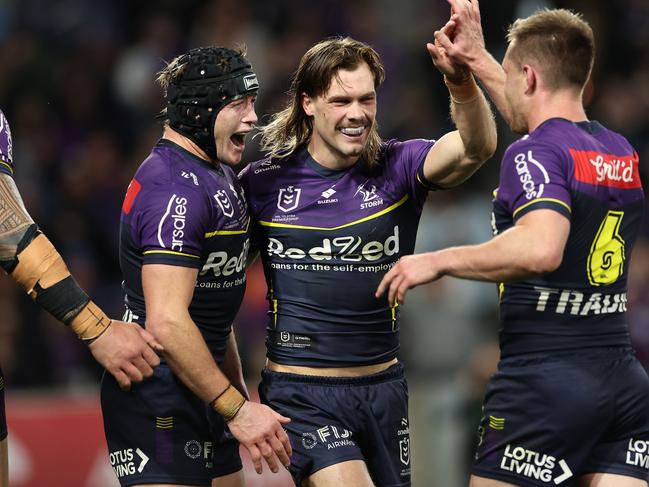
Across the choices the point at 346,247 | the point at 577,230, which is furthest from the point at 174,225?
the point at 577,230

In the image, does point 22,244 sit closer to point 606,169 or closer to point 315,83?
point 315,83

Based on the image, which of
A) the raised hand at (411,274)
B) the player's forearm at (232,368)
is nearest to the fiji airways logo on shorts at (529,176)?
the raised hand at (411,274)

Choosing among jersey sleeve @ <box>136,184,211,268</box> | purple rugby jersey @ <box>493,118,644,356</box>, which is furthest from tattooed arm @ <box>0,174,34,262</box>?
purple rugby jersey @ <box>493,118,644,356</box>

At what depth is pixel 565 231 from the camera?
493cm

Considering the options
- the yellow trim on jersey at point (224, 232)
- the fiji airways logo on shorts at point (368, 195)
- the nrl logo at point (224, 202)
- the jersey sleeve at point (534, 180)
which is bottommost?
the yellow trim on jersey at point (224, 232)

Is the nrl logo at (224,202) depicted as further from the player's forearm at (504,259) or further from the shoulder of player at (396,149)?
the player's forearm at (504,259)

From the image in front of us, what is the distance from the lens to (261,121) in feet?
41.4

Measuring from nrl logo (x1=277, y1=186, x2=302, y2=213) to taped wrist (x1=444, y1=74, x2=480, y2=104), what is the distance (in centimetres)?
96

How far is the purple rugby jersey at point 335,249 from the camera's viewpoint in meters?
6.08

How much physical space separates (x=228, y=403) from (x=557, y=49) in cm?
224

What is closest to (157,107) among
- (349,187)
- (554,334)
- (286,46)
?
(286,46)

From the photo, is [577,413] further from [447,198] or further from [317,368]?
[447,198]

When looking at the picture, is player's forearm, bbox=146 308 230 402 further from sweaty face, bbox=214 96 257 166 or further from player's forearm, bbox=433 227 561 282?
player's forearm, bbox=433 227 561 282

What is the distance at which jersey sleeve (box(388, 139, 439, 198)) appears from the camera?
617 cm
